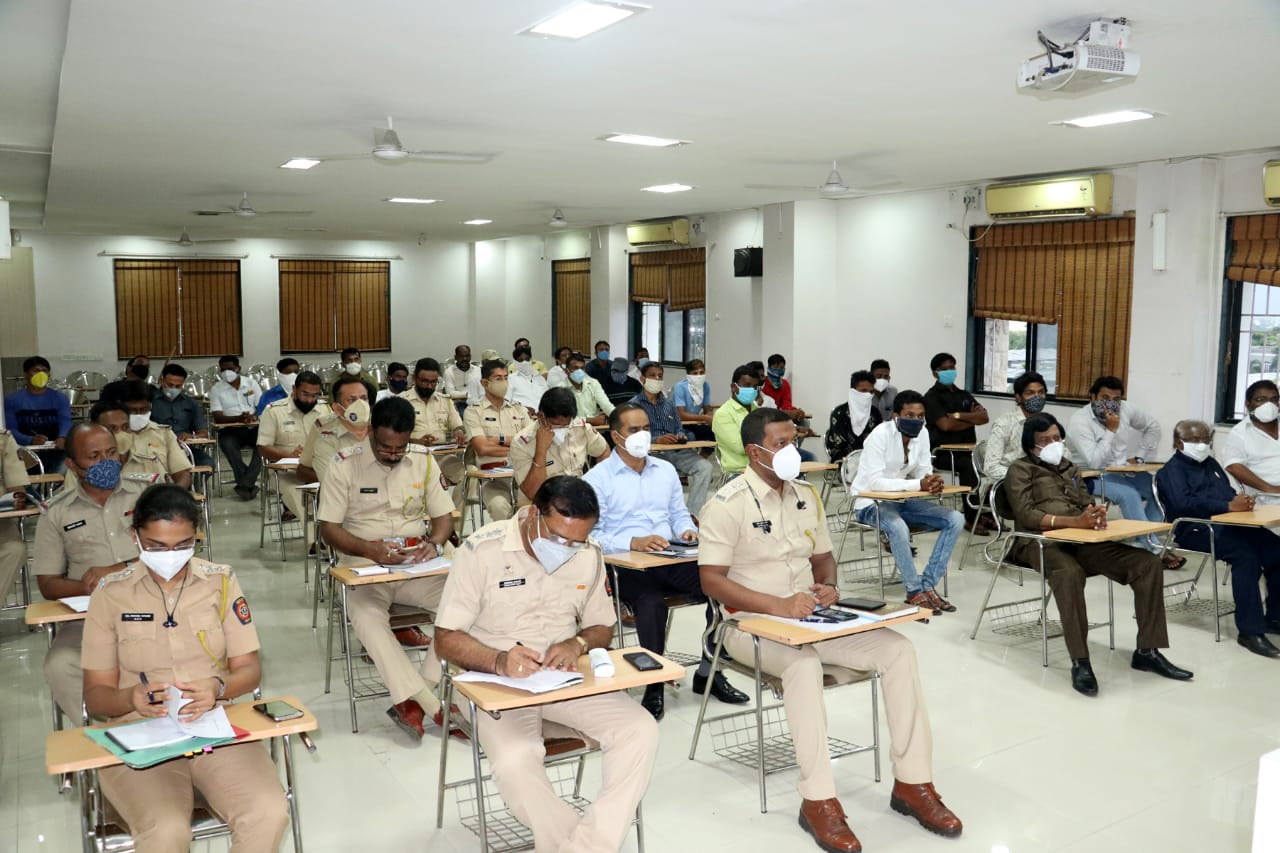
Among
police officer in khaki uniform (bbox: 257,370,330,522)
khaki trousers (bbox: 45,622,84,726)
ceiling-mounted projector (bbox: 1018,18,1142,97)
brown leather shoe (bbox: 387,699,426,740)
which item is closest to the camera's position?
khaki trousers (bbox: 45,622,84,726)

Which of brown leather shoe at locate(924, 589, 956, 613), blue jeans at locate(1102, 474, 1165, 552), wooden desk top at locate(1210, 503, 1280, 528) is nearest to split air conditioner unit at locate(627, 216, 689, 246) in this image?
blue jeans at locate(1102, 474, 1165, 552)

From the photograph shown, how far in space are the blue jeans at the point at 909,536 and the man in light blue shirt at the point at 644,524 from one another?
1825mm

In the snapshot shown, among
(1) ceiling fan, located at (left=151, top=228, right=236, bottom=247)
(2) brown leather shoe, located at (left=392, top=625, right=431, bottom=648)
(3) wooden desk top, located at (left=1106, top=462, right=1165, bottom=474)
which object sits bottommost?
(2) brown leather shoe, located at (left=392, top=625, right=431, bottom=648)

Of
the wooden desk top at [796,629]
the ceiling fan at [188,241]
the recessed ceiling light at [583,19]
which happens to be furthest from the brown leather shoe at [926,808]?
the ceiling fan at [188,241]

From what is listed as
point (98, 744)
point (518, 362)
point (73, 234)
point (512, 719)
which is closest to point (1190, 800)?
point (512, 719)

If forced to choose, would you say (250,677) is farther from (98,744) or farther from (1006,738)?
(1006,738)

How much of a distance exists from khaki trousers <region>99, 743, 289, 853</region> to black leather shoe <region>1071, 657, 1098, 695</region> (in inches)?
154

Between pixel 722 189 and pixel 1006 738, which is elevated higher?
pixel 722 189

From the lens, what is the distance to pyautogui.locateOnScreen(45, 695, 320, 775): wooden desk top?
259 centimetres

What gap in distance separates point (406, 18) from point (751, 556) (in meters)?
2.64

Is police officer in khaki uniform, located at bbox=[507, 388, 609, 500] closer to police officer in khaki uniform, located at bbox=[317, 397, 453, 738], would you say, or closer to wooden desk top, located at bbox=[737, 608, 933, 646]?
police officer in khaki uniform, located at bbox=[317, 397, 453, 738]

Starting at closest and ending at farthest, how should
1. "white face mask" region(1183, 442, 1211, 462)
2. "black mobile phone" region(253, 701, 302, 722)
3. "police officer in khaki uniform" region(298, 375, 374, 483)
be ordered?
1. "black mobile phone" region(253, 701, 302, 722)
2. "white face mask" region(1183, 442, 1211, 462)
3. "police officer in khaki uniform" region(298, 375, 374, 483)

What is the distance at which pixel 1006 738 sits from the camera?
468 cm

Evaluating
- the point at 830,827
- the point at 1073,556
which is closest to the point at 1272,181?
the point at 1073,556
